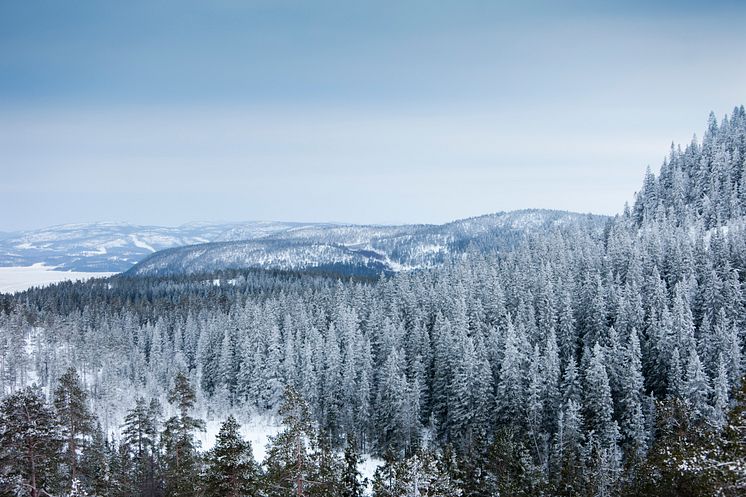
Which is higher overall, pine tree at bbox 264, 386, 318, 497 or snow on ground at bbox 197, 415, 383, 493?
pine tree at bbox 264, 386, 318, 497

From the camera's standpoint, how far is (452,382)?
73.9 metres

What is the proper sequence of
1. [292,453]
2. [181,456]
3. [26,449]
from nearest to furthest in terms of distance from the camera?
[292,453] → [26,449] → [181,456]

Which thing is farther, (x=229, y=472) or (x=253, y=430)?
(x=253, y=430)

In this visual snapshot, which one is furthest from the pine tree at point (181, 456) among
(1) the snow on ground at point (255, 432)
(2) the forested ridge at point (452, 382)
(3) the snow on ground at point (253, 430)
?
(3) the snow on ground at point (253, 430)

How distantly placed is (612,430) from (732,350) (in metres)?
18.1

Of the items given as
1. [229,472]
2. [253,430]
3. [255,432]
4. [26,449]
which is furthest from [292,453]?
[253,430]

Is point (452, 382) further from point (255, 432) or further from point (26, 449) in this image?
point (26, 449)

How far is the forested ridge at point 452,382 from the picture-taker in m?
28.0

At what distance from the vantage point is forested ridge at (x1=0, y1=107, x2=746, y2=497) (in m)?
28.0

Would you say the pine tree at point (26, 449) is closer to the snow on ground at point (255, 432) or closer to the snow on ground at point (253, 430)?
the snow on ground at point (255, 432)

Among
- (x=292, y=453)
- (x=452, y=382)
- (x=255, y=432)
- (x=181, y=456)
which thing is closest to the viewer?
(x=292, y=453)

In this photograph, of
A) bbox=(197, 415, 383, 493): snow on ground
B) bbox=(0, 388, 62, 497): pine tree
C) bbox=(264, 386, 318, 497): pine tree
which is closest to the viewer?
bbox=(264, 386, 318, 497): pine tree

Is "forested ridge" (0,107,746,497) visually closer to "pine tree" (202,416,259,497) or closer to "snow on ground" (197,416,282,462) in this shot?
"pine tree" (202,416,259,497)

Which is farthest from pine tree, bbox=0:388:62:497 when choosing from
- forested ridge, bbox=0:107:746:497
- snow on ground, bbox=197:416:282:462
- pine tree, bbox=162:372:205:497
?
snow on ground, bbox=197:416:282:462
